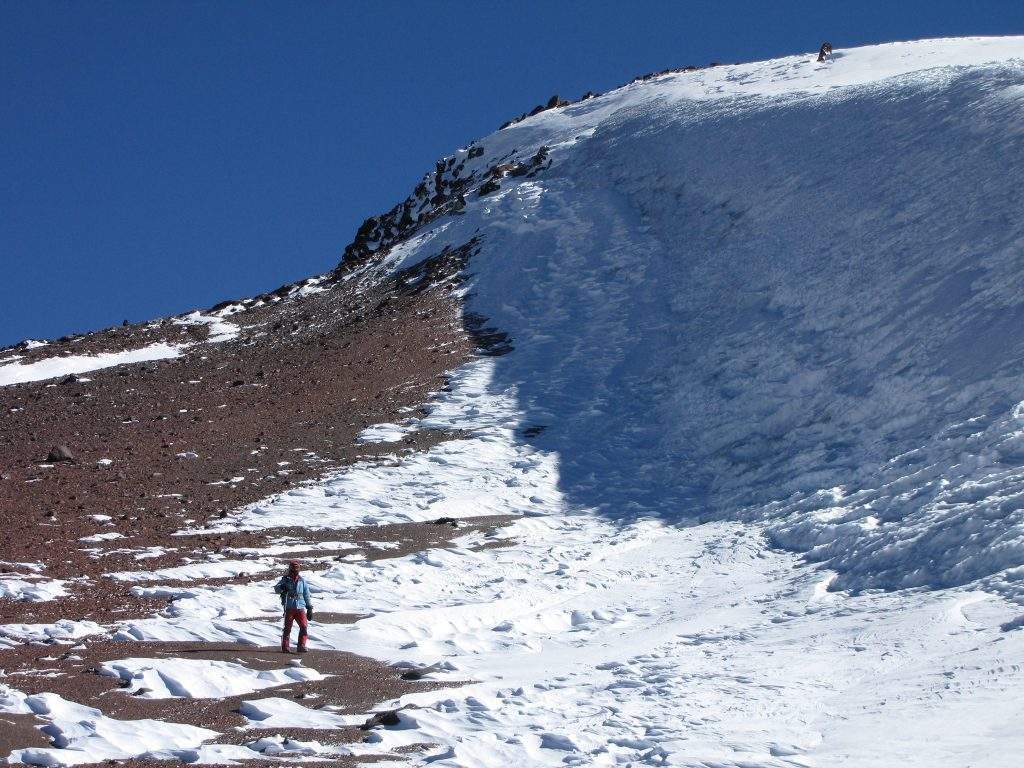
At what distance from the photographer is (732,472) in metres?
22.7

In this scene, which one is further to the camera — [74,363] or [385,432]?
[74,363]

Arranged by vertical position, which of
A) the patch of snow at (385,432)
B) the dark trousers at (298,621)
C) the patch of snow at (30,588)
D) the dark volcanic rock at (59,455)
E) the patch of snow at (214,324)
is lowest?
the dark trousers at (298,621)

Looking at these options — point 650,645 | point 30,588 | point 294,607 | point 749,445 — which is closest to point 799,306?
point 749,445

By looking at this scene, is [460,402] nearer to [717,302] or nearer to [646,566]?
[717,302]

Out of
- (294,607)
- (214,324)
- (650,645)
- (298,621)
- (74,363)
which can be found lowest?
(650,645)

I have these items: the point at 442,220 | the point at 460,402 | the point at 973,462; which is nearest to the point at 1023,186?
the point at 973,462

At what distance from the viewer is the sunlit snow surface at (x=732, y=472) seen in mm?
11156

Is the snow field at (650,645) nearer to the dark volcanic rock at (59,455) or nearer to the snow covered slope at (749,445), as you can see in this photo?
the snow covered slope at (749,445)

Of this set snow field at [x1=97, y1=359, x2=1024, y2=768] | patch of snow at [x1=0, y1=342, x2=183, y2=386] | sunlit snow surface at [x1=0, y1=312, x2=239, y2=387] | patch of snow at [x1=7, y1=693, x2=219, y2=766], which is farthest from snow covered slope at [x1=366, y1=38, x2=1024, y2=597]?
patch of snow at [x1=0, y1=342, x2=183, y2=386]

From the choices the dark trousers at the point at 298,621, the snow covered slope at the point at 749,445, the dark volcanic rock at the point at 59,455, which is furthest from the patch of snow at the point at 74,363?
the dark trousers at the point at 298,621

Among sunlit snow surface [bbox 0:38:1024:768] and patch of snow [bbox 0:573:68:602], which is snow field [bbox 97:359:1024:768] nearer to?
sunlit snow surface [bbox 0:38:1024:768]

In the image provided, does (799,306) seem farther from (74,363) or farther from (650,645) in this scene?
(74,363)

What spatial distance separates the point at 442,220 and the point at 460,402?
19.8m

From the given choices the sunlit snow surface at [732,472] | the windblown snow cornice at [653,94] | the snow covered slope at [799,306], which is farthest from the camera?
the windblown snow cornice at [653,94]
